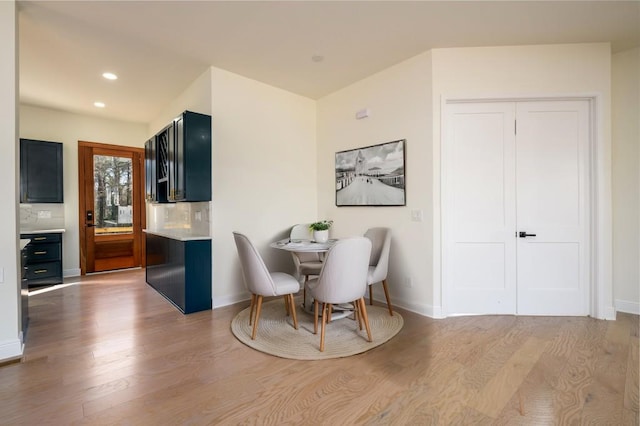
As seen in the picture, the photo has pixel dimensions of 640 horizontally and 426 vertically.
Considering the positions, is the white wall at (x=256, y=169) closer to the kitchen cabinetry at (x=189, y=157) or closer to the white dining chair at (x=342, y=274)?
the kitchen cabinetry at (x=189, y=157)

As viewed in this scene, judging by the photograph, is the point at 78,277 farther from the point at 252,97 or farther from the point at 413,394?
the point at 413,394

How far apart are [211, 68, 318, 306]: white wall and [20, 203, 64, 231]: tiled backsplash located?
12.1 feet

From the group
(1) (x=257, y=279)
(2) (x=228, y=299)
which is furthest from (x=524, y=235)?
(2) (x=228, y=299)

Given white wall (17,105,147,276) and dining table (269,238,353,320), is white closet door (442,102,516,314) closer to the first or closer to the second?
dining table (269,238,353,320)

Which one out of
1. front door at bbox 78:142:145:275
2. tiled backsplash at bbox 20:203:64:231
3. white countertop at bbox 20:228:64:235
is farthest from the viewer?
front door at bbox 78:142:145:275

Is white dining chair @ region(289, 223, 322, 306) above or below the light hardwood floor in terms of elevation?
above

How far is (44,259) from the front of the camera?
4.61 meters

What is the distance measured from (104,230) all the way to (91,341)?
3721 mm

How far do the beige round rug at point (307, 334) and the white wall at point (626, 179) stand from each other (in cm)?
258

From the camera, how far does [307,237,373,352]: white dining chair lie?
94.3 inches

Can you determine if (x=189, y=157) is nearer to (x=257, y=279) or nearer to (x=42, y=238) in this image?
(x=257, y=279)

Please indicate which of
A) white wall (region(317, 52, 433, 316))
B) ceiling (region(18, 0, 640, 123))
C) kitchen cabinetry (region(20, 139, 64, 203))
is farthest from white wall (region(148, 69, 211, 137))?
kitchen cabinetry (region(20, 139, 64, 203))

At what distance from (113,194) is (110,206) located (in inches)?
9.4

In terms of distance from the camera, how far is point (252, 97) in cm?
390
